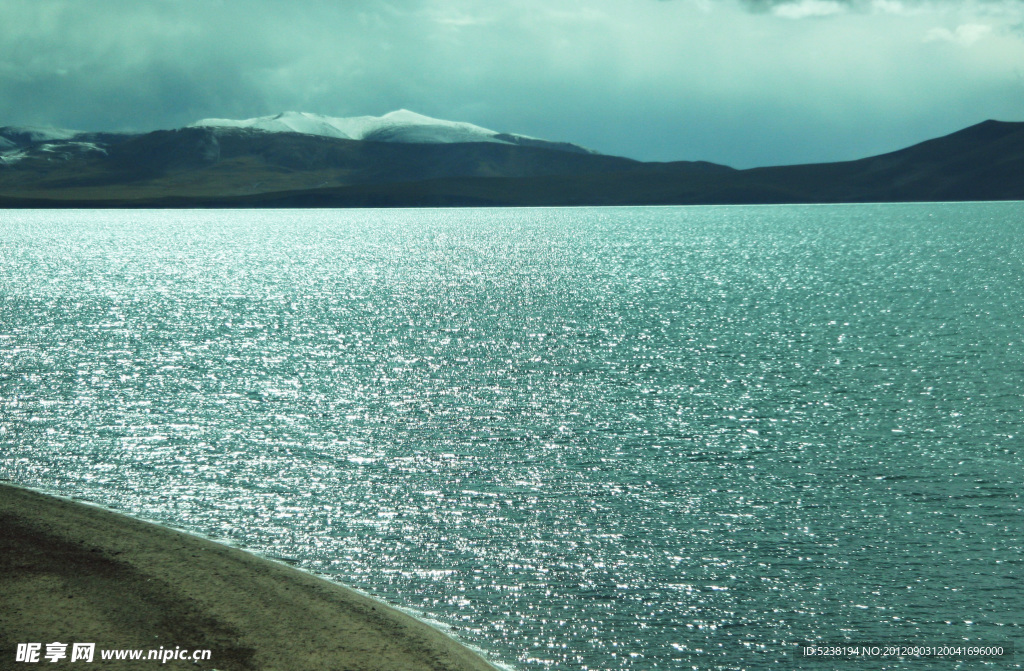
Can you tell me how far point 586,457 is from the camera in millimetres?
27578

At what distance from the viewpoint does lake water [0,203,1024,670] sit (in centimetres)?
1750

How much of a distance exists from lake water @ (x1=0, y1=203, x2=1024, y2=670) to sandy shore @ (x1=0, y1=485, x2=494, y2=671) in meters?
1.46

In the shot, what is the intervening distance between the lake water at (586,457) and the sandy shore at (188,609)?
4.80 ft

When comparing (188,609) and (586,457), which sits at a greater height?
(188,609)

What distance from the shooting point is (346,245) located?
172750mm

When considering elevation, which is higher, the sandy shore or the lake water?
the sandy shore

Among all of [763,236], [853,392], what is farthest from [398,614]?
[763,236]

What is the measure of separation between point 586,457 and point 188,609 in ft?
46.7

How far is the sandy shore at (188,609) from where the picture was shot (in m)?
14.1

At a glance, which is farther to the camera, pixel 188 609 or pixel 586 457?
pixel 586 457

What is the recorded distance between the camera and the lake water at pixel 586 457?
689 inches

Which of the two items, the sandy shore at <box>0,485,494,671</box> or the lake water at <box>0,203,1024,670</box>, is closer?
the sandy shore at <box>0,485,494,671</box>

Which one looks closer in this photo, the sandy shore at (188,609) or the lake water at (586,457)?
the sandy shore at (188,609)

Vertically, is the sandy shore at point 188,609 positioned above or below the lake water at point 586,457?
above
